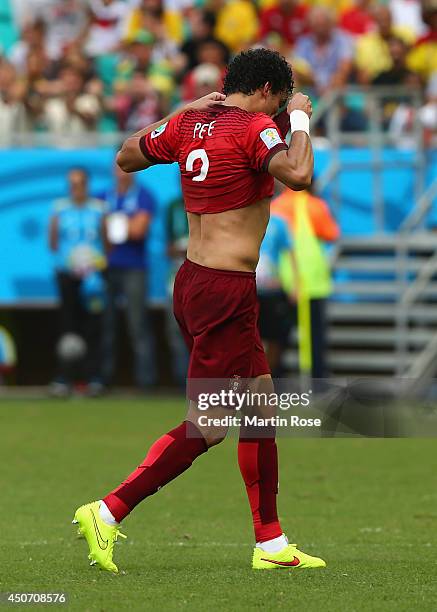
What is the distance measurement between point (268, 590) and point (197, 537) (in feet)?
5.82

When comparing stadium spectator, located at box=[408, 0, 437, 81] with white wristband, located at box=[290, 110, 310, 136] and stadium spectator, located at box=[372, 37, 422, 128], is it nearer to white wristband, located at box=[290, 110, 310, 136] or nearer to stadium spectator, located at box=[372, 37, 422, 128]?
stadium spectator, located at box=[372, 37, 422, 128]

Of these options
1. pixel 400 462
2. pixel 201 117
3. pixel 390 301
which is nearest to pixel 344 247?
pixel 390 301

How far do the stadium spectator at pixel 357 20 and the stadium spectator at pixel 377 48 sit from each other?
763mm

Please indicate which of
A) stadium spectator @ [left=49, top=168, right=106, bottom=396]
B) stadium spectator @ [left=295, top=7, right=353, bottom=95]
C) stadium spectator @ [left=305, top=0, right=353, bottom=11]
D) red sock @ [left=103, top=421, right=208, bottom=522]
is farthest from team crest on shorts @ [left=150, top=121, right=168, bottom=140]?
stadium spectator @ [left=305, top=0, right=353, bottom=11]

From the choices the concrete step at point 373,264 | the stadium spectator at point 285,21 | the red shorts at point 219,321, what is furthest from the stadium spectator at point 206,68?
the red shorts at point 219,321

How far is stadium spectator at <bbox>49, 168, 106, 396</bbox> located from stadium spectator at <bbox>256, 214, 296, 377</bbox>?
7.05 ft

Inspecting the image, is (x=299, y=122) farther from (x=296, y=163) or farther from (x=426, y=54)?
(x=426, y=54)

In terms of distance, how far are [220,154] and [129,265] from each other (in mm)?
9723

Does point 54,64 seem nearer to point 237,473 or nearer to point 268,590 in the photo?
point 237,473

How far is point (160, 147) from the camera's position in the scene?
6.70m

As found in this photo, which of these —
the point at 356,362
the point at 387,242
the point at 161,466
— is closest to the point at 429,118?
the point at 387,242

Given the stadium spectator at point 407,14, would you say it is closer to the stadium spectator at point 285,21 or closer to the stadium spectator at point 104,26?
the stadium spectator at point 285,21

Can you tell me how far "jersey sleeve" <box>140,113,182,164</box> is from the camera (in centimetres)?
664

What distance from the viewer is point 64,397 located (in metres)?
16.2
